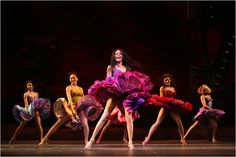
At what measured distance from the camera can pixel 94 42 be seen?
15.1m

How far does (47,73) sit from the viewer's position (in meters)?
14.3

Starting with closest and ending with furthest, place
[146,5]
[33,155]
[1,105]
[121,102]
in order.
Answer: [33,155] < [121,102] < [1,105] < [146,5]

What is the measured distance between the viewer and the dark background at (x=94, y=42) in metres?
14.3

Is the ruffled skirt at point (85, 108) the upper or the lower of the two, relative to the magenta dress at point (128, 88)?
lower

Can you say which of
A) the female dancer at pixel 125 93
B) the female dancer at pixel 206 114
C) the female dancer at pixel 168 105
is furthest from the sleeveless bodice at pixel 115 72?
the female dancer at pixel 206 114

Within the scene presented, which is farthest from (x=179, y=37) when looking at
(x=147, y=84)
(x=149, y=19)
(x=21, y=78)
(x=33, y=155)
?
(x=33, y=155)

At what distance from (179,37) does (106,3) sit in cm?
314

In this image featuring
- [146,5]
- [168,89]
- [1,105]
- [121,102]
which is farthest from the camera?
[146,5]

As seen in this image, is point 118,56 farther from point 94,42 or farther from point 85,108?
point 94,42

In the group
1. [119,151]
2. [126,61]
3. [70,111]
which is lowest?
[119,151]

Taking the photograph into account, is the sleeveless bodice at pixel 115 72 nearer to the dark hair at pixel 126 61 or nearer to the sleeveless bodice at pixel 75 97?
the dark hair at pixel 126 61

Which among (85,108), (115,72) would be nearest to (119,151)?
(115,72)

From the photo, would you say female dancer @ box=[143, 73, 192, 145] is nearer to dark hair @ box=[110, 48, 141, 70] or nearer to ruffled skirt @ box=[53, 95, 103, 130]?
ruffled skirt @ box=[53, 95, 103, 130]

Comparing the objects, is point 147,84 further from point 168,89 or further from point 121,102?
point 168,89
